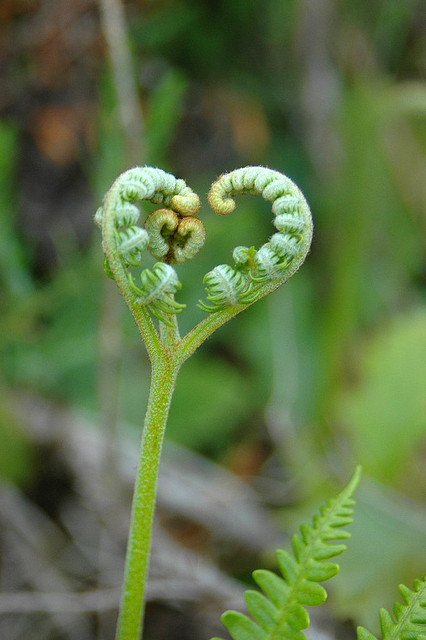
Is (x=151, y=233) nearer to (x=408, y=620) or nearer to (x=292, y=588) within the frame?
(x=292, y=588)

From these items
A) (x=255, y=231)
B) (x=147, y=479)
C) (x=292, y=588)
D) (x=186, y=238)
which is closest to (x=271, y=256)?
(x=186, y=238)

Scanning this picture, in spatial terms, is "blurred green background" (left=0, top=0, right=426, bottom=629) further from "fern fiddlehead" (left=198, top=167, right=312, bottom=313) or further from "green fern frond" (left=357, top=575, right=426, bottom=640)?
"fern fiddlehead" (left=198, top=167, right=312, bottom=313)

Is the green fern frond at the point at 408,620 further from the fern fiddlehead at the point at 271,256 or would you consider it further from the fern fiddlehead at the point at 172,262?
the fern fiddlehead at the point at 271,256

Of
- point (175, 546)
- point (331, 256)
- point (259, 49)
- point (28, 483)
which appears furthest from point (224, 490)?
point (259, 49)

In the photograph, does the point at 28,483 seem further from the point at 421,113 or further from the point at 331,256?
the point at 421,113

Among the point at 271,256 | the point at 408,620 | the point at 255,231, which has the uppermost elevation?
the point at 255,231

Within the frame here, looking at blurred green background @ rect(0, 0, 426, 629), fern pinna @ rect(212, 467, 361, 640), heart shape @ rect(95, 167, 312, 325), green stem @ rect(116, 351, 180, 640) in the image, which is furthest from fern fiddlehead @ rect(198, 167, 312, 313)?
blurred green background @ rect(0, 0, 426, 629)
